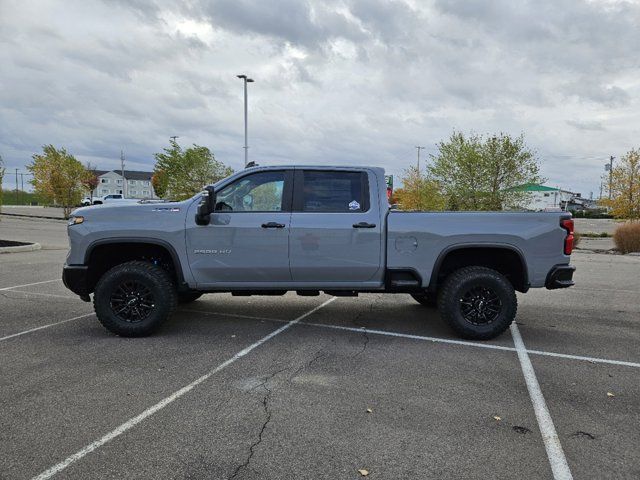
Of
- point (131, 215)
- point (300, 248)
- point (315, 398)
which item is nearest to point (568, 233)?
point (300, 248)

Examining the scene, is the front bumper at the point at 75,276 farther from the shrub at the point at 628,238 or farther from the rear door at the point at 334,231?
the shrub at the point at 628,238

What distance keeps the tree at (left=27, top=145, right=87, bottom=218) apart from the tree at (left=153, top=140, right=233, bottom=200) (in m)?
12.0

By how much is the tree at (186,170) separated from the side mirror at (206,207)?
23782 millimetres

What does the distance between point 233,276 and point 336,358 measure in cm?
153

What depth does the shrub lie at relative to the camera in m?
17.9

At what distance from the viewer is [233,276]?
5395 mm

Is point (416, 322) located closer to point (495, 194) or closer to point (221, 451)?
point (221, 451)

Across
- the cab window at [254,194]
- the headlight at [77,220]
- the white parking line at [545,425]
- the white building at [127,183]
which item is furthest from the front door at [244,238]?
the white building at [127,183]

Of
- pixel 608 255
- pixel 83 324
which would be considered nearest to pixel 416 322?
pixel 83 324

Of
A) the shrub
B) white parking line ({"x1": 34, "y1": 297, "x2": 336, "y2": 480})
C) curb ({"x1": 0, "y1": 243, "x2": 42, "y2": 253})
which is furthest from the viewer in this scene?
the shrub

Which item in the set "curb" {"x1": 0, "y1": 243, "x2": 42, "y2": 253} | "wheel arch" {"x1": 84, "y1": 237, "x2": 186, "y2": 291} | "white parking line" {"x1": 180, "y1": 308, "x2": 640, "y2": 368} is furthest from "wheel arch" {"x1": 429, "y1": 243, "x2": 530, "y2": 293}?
"curb" {"x1": 0, "y1": 243, "x2": 42, "y2": 253}

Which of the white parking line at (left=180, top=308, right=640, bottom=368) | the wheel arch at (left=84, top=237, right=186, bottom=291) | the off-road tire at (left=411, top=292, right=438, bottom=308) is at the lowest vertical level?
the white parking line at (left=180, top=308, right=640, bottom=368)

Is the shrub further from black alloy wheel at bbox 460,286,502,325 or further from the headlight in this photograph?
the headlight

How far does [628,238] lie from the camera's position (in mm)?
17938
